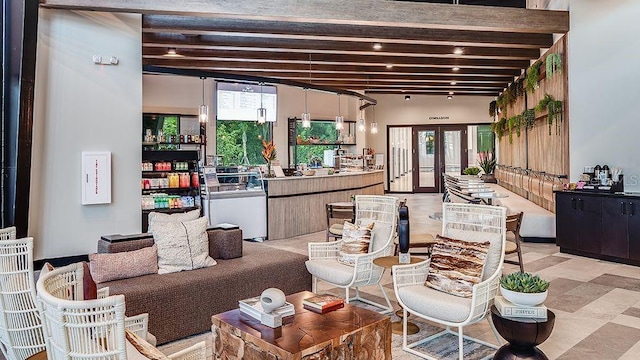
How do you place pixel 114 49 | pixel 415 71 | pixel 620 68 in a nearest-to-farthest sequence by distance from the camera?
pixel 114 49
pixel 620 68
pixel 415 71

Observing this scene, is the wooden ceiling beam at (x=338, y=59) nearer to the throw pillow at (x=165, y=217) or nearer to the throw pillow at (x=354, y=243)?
the throw pillow at (x=165, y=217)

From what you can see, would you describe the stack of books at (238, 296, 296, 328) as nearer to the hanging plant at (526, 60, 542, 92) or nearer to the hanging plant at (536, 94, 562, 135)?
the hanging plant at (536, 94, 562, 135)

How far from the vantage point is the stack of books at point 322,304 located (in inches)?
119

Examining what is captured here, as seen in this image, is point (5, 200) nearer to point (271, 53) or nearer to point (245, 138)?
point (271, 53)

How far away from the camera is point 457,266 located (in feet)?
11.2

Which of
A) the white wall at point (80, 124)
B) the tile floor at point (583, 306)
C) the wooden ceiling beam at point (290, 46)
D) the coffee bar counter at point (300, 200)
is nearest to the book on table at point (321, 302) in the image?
the tile floor at point (583, 306)

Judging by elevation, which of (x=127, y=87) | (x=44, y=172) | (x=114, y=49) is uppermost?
(x=114, y=49)

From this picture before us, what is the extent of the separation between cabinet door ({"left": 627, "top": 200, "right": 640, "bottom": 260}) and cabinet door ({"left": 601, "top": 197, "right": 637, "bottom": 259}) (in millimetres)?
28

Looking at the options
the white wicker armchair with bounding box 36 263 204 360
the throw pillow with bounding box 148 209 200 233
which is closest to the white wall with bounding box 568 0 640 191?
the throw pillow with bounding box 148 209 200 233

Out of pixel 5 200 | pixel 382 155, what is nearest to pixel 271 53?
pixel 5 200

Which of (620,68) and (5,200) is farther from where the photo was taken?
(620,68)

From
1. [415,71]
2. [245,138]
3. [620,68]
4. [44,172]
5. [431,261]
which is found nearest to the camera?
[431,261]

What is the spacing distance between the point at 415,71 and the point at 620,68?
14.6 ft

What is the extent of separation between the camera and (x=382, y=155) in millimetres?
16625
